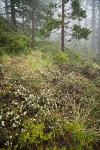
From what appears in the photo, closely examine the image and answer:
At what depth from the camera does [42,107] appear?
6195mm

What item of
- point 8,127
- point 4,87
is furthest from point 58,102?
point 8,127

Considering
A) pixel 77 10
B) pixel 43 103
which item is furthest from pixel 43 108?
pixel 77 10

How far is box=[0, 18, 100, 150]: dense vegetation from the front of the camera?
16.2 ft

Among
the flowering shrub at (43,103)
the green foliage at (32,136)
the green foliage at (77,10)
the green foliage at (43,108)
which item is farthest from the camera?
the green foliage at (77,10)

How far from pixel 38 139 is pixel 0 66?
419 cm

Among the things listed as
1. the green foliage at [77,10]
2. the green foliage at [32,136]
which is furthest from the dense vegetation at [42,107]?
the green foliage at [77,10]

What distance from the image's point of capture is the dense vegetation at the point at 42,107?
495 centimetres

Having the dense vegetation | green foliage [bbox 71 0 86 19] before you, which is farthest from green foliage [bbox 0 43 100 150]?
green foliage [bbox 71 0 86 19]

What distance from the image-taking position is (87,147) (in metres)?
5.22

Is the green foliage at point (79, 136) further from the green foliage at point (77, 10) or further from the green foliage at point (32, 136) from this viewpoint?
the green foliage at point (77, 10)

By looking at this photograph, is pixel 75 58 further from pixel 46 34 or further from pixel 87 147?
pixel 87 147

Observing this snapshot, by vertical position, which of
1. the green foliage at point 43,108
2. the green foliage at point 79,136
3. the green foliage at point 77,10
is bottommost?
the green foliage at point 79,136

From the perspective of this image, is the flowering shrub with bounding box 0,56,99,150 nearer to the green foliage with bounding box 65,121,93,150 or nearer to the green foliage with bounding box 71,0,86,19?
the green foliage with bounding box 65,121,93,150

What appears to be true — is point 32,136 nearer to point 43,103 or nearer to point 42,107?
point 42,107
